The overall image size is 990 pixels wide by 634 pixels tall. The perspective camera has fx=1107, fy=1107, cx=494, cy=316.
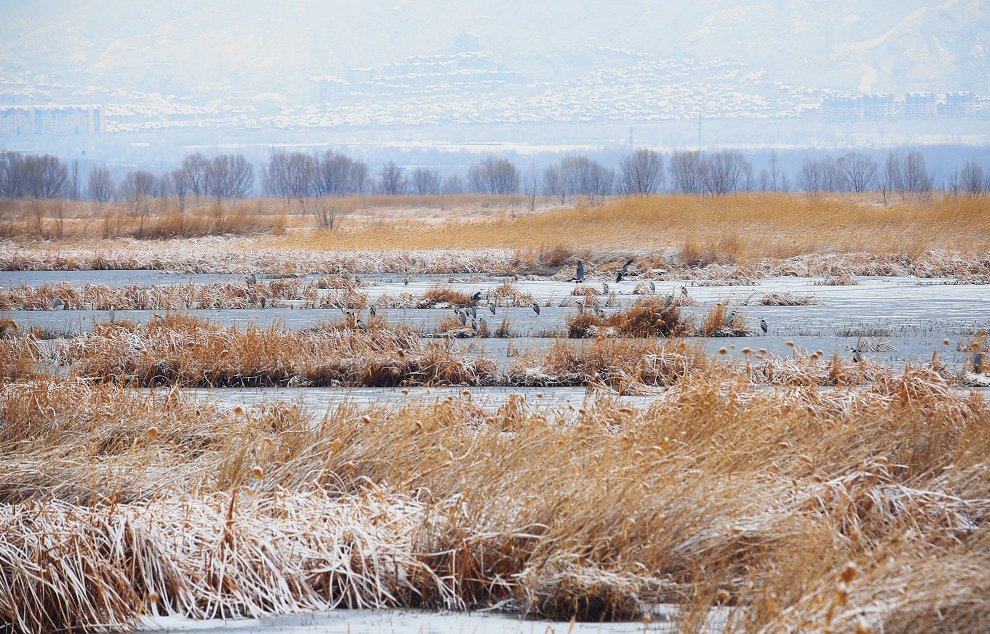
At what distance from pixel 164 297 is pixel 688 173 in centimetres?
10054

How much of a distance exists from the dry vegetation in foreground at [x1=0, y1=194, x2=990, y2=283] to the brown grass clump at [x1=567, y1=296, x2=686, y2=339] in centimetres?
1319

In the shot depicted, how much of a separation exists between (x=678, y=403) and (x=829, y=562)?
3781 mm

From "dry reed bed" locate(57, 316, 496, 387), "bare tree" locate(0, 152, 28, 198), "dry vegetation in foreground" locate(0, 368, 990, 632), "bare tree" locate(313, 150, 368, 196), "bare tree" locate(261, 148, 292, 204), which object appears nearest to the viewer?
"dry vegetation in foreground" locate(0, 368, 990, 632)

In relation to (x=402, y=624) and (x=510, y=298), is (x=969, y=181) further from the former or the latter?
(x=402, y=624)

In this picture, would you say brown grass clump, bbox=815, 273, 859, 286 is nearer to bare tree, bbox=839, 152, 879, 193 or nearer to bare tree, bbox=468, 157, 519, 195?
bare tree, bbox=839, 152, 879, 193

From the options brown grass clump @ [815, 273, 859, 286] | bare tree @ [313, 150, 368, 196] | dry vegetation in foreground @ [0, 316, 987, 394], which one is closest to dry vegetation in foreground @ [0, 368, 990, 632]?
dry vegetation in foreground @ [0, 316, 987, 394]

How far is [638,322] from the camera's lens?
17578mm

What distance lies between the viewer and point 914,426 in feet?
25.4

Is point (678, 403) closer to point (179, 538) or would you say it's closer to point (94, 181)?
point (179, 538)

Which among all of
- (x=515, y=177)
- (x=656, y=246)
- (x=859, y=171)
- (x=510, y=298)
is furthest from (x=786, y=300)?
(x=515, y=177)

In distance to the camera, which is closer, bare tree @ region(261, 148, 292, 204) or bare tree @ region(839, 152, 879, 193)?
bare tree @ region(839, 152, 879, 193)

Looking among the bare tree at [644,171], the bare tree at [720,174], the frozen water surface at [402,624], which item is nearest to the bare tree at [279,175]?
the bare tree at [644,171]

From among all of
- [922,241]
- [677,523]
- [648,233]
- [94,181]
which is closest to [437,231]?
[648,233]

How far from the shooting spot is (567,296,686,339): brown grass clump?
17.3m
